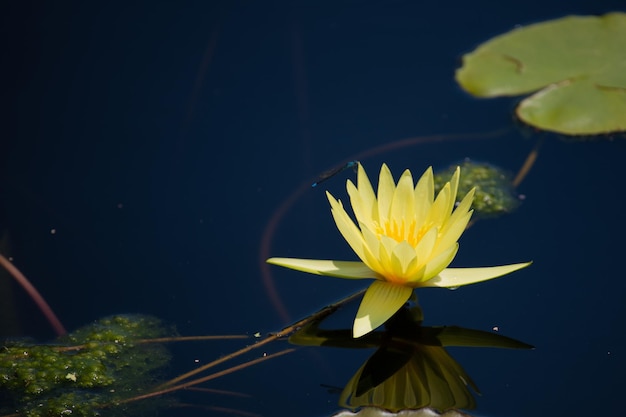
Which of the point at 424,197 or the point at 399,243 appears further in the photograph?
the point at 424,197

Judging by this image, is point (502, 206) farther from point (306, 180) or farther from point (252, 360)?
point (252, 360)

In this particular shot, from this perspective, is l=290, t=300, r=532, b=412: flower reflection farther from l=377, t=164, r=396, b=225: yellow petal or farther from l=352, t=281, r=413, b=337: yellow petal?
l=377, t=164, r=396, b=225: yellow petal

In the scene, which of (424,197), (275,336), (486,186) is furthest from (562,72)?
(275,336)

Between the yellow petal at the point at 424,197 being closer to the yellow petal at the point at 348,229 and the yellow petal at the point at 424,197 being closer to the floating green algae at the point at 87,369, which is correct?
the yellow petal at the point at 348,229

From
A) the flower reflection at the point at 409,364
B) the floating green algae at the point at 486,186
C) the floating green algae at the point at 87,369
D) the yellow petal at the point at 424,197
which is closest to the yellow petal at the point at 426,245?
the yellow petal at the point at 424,197

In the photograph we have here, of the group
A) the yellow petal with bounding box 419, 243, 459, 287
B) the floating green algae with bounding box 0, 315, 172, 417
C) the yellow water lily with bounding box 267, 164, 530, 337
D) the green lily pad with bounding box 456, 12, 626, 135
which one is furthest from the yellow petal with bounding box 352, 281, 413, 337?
the green lily pad with bounding box 456, 12, 626, 135

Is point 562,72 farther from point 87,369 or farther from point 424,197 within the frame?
point 87,369

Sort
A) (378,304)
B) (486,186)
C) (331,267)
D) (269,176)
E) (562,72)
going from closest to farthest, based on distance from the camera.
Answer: (378,304), (331,267), (486,186), (269,176), (562,72)
